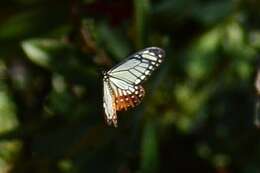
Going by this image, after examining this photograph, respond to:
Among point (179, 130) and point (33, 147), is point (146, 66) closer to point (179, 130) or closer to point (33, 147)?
point (33, 147)

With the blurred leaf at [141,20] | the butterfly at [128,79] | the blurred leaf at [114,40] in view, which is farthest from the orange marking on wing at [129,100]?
the blurred leaf at [114,40]

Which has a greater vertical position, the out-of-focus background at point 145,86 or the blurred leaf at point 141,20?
the blurred leaf at point 141,20

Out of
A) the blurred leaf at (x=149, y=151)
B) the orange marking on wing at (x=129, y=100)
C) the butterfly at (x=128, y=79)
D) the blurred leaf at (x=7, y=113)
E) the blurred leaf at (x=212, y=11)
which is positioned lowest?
the blurred leaf at (x=149, y=151)

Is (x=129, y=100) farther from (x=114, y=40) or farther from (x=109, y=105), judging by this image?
(x=114, y=40)

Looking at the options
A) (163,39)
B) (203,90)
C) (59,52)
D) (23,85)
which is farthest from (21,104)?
(203,90)

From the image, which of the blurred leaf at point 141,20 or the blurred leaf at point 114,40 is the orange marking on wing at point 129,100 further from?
the blurred leaf at point 114,40

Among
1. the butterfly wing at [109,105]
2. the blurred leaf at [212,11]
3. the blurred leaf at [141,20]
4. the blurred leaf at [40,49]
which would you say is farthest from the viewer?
the blurred leaf at [212,11]

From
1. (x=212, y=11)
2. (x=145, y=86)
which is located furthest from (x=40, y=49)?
(x=212, y=11)

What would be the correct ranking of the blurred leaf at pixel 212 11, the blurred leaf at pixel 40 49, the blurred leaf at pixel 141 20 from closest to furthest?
the blurred leaf at pixel 141 20 < the blurred leaf at pixel 40 49 < the blurred leaf at pixel 212 11
